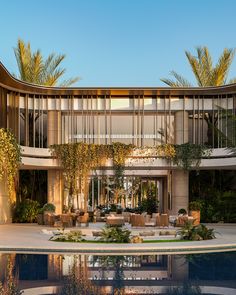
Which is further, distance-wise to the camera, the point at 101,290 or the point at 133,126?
the point at 133,126

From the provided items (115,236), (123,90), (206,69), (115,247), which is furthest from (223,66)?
(115,247)

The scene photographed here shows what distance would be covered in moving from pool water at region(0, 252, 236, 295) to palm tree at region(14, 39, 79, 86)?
2053 centimetres

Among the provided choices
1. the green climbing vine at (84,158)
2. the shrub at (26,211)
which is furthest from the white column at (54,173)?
the green climbing vine at (84,158)

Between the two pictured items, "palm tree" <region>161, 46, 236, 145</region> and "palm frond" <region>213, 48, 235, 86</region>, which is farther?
"palm tree" <region>161, 46, 236, 145</region>

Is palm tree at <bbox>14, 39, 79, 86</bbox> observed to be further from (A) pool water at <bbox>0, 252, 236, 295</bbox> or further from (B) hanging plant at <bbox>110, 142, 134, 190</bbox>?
(A) pool water at <bbox>0, 252, 236, 295</bbox>

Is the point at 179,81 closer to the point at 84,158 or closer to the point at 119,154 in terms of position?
the point at 119,154

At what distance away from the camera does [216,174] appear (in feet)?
97.2

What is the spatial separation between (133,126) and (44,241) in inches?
488

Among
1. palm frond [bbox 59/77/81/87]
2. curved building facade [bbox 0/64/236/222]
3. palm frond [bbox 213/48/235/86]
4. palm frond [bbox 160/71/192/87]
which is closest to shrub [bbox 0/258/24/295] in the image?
curved building facade [bbox 0/64/236/222]

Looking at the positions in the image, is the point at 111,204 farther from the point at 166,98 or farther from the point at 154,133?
the point at 166,98

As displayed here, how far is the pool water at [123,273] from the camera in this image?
990cm

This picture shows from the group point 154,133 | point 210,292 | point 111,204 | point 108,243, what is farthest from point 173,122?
point 210,292

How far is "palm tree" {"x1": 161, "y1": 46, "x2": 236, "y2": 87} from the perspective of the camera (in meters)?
33.5

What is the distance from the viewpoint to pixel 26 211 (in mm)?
27281
